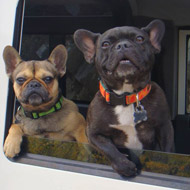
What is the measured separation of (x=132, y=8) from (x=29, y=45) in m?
0.63

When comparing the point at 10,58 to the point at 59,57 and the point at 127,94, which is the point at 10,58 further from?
the point at 127,94

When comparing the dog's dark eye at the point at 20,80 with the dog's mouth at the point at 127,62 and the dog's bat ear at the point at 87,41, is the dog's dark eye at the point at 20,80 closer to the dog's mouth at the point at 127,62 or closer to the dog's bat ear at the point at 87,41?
the dog's bat ear at the point at 87,41

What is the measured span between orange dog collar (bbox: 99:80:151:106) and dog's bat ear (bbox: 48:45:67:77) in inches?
13.7

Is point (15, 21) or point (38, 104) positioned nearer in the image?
point (15, 21)

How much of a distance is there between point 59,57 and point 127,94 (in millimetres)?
517

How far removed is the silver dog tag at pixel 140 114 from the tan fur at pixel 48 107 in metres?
0.38

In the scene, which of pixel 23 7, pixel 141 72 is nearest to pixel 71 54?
pixel 23 7

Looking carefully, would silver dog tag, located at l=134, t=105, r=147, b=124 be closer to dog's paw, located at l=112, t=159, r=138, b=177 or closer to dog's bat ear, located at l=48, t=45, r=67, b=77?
dog's paw, located at l=112, t=159, r=138, b=177

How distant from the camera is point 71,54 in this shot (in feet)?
6.33

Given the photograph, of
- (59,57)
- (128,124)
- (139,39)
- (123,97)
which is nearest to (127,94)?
(123,97)

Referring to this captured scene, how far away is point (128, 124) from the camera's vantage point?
5.17 ft

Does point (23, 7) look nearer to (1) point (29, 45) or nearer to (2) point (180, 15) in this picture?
(1) point (29, 45)

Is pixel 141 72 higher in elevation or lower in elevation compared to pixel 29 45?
lower

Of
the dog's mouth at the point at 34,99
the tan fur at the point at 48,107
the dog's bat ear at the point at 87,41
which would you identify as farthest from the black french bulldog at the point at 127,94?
the dog's mouth at the point at 34,99
